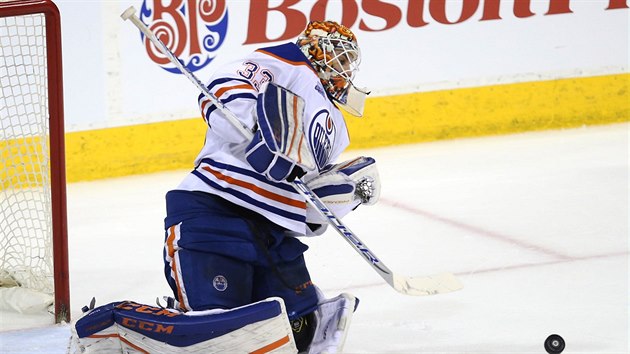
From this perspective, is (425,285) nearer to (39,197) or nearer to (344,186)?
(344,186)

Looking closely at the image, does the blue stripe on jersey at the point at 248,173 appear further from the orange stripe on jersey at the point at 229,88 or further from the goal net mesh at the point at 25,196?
the goal net mesh at the point at 25,196

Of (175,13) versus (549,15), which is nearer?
(175,13)

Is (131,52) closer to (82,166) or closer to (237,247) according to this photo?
(82,166)

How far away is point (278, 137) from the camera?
206 cm

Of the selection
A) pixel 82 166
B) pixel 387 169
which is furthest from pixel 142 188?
pixel 387 169

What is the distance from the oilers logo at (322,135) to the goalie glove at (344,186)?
80 mm

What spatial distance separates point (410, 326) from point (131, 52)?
222cm

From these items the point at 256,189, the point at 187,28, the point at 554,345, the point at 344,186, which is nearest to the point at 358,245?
the point at 344,186

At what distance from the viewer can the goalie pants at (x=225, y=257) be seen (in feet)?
7.23

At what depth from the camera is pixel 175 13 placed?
4.46 m

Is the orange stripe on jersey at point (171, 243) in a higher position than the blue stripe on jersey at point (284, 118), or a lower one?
lower

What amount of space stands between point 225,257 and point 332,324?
0.99 feet

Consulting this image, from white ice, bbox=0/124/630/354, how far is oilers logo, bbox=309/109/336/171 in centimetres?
51

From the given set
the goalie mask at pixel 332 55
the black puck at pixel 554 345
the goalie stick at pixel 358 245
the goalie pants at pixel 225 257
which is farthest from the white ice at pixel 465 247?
the goalie mask at pixel 332 55
